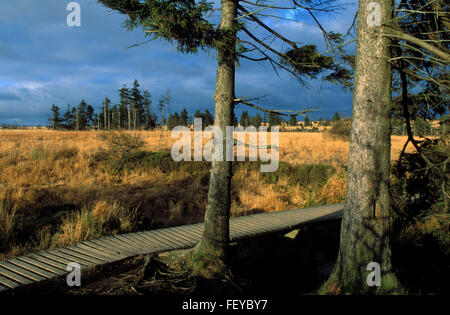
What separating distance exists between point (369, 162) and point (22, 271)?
426 cm

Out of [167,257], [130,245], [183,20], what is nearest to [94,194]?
[130,245]

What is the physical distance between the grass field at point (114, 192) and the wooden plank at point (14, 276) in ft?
4.61

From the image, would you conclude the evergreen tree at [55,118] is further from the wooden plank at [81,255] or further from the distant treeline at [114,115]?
the wooden plank at [81,255]

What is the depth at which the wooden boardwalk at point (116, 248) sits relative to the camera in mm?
3508

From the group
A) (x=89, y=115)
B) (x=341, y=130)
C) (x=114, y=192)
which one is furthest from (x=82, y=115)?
(x=114, y=192)

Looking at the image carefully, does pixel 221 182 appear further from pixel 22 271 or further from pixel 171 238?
pixel 22 271

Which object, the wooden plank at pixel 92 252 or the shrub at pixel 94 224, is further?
the shrub at pixel 94 224

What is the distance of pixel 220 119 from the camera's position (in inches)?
159

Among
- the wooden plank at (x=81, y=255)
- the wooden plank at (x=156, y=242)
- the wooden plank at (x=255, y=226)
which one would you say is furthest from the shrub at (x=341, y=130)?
the wooden plank at (x=81, y=255)

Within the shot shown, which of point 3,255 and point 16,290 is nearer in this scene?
point 16,290

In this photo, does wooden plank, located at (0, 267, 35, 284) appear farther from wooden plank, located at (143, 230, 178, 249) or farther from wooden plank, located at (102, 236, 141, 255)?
wooden plank, located at (143, 230, 178, 249)

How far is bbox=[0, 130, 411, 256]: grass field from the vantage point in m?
5.70
